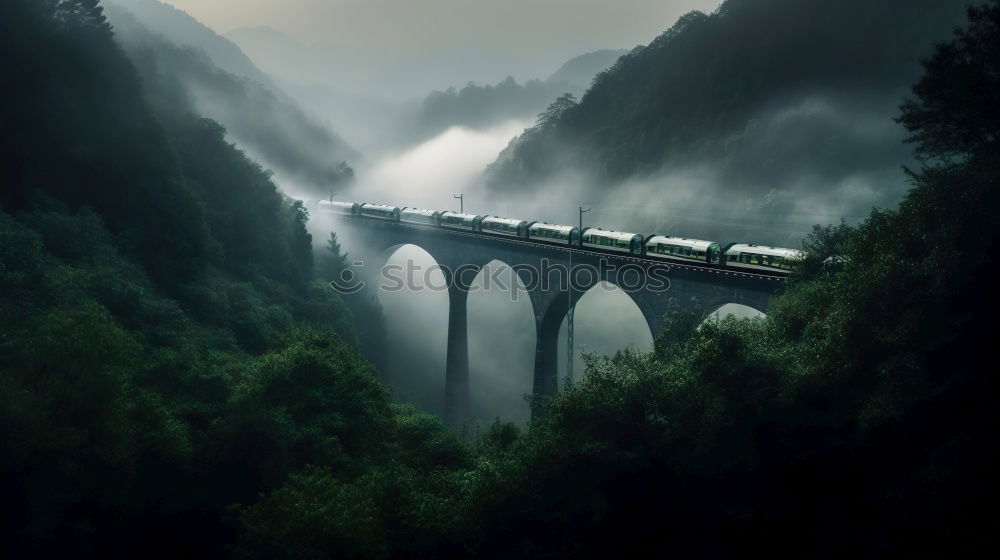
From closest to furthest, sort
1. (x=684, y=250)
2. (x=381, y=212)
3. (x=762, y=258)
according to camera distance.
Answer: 1. (x=762, y=258)
2. (x=684, y=250)
3. (x=381, y=212)

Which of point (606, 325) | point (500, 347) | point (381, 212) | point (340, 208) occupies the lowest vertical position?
point (500, 347)

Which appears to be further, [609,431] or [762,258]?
[762,258]

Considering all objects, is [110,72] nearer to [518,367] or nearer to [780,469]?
[780,469]

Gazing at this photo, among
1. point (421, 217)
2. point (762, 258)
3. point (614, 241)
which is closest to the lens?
point (762, 258)

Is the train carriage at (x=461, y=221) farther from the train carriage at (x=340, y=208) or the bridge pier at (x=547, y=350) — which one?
the train carriage at (x=340, y=208)

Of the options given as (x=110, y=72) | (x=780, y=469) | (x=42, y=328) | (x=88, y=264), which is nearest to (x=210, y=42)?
(x=110, y=72)

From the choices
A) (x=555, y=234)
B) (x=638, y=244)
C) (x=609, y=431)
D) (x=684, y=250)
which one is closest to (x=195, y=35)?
(x=555, y=234)

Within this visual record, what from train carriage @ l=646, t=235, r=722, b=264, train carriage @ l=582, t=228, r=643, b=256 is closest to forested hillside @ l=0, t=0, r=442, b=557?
train carriage @ l=646, t=235, r=722, b=264

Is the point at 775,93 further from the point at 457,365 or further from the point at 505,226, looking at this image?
the point at 457,365
